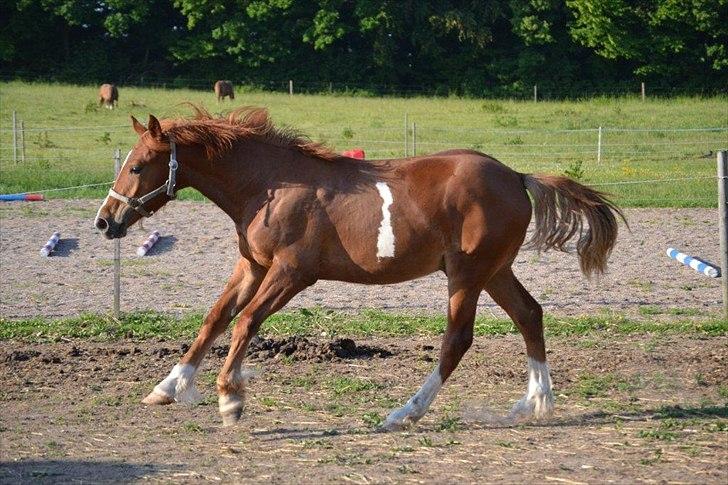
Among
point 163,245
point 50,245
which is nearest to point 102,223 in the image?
point 50,245

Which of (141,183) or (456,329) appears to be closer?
(456,329)

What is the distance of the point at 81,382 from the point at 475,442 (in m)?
3.14

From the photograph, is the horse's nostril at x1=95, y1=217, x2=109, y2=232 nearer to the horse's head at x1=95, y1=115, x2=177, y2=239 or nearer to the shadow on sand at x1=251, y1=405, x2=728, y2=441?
the horse's head at x1=95, y1=115, x2=177, y2=239

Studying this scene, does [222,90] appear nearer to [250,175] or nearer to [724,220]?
[724,220]

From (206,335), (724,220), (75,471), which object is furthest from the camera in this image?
(724,220)

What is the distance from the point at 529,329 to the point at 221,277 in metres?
5.51

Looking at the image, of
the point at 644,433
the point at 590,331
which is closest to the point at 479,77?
the point at 590,331

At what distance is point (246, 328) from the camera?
6609mm

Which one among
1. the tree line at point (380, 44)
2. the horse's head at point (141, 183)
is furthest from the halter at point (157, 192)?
the tree line at point (380, 44)

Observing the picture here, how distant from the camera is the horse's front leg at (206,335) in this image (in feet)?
22.4

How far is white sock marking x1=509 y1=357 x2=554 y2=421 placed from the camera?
6.76 meters

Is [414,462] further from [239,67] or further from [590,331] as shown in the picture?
[239,67]

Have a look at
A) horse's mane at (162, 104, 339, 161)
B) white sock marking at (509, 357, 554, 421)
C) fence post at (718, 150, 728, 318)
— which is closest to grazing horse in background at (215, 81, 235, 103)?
fence post at (718, 150, 728, 318)

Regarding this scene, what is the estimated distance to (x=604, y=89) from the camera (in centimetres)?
4350
